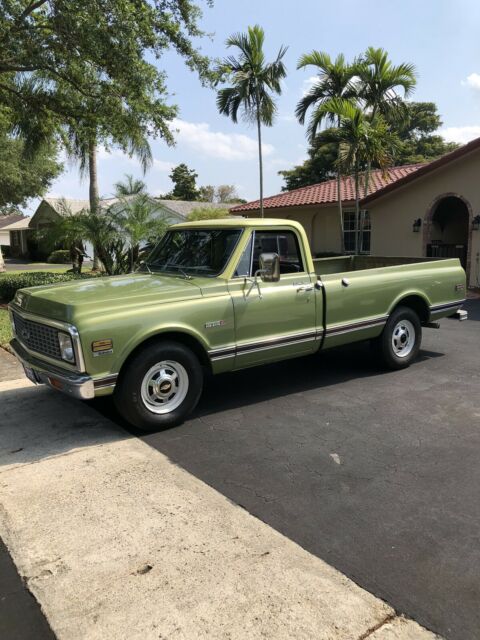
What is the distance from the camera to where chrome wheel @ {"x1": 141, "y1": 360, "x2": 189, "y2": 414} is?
185 inches

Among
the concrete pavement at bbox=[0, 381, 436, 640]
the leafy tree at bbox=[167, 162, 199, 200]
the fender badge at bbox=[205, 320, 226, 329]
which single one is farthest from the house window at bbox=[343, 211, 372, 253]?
the leafy tree at bbox=[167, 162, 199, 200]

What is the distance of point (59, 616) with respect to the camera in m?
2.55

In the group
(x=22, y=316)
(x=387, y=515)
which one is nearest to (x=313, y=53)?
(x=22, y=316)

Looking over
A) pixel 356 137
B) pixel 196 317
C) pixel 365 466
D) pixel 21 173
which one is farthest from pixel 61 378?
pixel 21 173

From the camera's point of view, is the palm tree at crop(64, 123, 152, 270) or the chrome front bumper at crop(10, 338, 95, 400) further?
the palm tree at crop(64, 123, 152, 270)

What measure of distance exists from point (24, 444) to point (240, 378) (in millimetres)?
2718

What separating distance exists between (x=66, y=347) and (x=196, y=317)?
1179mm

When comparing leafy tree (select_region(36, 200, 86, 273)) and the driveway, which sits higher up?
leafy tree (select_region(36, 200, 86, 273))

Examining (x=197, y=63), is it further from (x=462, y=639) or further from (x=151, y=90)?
(x=462, y=639)

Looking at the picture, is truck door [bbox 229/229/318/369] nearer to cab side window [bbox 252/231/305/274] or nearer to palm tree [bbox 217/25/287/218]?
cab side window [bbox 252/231/305/274]

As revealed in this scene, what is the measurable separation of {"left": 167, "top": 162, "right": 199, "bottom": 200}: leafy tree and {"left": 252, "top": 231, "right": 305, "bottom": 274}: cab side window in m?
58.9

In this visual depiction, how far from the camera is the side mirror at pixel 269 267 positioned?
5.07 m

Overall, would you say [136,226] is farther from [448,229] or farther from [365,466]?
[448,229]

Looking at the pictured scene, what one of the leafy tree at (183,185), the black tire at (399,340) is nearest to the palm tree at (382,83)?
the black tire at (399,340)
